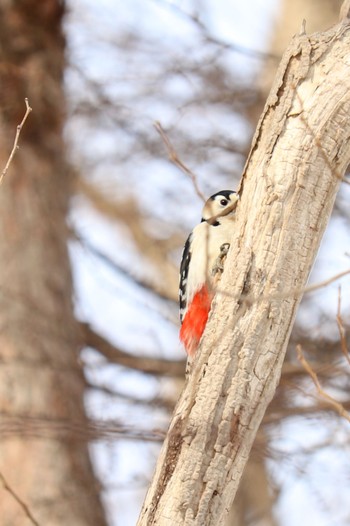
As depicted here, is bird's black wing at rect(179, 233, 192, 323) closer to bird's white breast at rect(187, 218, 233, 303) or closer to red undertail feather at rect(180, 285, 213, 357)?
bird's white breast at rect(187, 218, 233, 303)

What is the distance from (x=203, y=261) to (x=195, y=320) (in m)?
0.25

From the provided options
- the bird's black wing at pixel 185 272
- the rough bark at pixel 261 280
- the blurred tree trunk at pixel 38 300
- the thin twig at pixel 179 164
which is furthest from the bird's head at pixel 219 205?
the blurred tree trunk at pixel 38 300

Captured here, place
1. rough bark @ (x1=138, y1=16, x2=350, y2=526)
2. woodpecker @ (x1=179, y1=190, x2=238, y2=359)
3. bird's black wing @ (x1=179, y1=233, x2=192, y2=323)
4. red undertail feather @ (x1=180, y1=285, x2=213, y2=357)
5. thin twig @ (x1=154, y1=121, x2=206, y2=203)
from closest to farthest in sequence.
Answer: rough bark @ (x1=138, y1=16, x2=350, y2=526)
thin twig @ (x1=154, y1=121, x2=206, y2=203)
woodpecker @ (x1=179, y1=190, x2=238, y2=359)
red undertail feather @ (x1=180, y1=285, x2=213, y2=357)
bird's black wing @ (x1=179, y1=233, x2=192, y2=323)

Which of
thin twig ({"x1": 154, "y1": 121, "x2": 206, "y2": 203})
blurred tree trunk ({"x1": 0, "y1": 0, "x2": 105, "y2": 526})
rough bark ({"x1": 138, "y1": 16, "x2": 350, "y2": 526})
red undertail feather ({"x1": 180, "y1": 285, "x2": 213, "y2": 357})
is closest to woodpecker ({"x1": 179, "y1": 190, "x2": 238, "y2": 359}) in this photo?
red undertail feather ({"x1": 180, "y1": 285, "x2": 213, "y2": 357})

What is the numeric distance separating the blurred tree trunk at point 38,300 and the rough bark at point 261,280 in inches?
107

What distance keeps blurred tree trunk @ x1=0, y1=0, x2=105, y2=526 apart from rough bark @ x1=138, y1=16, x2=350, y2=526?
2.71 m

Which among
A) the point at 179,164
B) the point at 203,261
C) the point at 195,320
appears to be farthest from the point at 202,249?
the point at 179,164

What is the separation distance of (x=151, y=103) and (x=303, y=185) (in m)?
4.55

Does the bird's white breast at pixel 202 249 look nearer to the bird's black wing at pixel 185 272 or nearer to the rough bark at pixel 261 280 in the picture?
the bird's black wing at pixel 185 272

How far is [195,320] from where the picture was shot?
3.79 meters

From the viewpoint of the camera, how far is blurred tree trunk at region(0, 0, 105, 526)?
18.4ft

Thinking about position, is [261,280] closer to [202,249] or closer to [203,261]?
[203,261]

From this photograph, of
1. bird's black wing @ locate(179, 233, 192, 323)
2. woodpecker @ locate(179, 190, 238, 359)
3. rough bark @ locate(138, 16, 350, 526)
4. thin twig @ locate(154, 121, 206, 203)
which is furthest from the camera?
bird's black wing @ locate(179, 233, 192, 323)

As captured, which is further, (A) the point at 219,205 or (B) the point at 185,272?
(B) the point at 185,272
